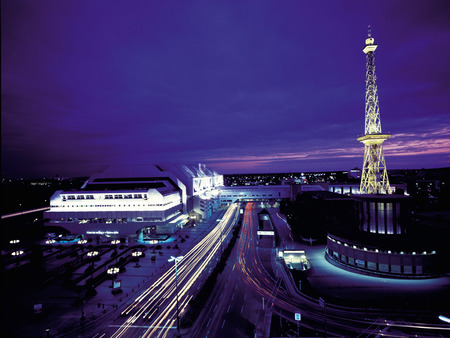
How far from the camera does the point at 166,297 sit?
37.4 metres

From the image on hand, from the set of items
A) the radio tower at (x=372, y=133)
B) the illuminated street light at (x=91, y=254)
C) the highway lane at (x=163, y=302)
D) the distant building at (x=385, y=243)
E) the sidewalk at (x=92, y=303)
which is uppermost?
the radio tower at (x=372, y=133)

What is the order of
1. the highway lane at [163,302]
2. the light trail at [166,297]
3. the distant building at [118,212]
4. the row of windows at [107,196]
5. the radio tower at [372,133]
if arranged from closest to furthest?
the highway lane at [163,302]
the light trail at [166,297]
the radio tower at [372,133]
the distant building at [118,212]
the row of windows at [107,196]

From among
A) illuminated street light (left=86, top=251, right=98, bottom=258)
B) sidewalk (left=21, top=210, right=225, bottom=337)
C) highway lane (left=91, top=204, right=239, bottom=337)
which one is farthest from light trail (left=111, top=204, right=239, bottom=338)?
illuminated street light (left=86, top=251, right=98, bottom=258)

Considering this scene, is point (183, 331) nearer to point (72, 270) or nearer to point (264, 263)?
point (264, 263)

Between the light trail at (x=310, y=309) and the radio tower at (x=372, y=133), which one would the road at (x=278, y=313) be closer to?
the light trail at (x=310, y=309)

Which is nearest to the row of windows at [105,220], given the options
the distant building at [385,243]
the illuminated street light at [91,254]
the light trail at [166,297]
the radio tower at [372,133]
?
the illuminated street light at [91,254]

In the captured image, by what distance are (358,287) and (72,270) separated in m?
52.1

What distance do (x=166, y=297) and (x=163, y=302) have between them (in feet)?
4.93

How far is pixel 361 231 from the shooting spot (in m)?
52.6

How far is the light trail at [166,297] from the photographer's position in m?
30.1

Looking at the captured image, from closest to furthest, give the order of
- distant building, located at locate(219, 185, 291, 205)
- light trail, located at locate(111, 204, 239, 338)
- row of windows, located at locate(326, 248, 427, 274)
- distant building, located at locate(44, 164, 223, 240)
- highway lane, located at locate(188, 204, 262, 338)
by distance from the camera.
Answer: highway lane, located at locate(188, 204, 262, 338) < light trail, located at locate(111, 204, 239, 338) < row of windows, located at locate(326, 248, 427, 274) < distant building, located at locate(44, 164, 223, 240) < distant building, located at locate(219, 185, 291, 205)

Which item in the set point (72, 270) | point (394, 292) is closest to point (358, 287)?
point (394, 292)

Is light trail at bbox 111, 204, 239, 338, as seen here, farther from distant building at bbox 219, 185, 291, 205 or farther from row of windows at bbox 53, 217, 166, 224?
distant building at bbox 219, 185, 291, 205

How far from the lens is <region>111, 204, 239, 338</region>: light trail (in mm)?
30078
